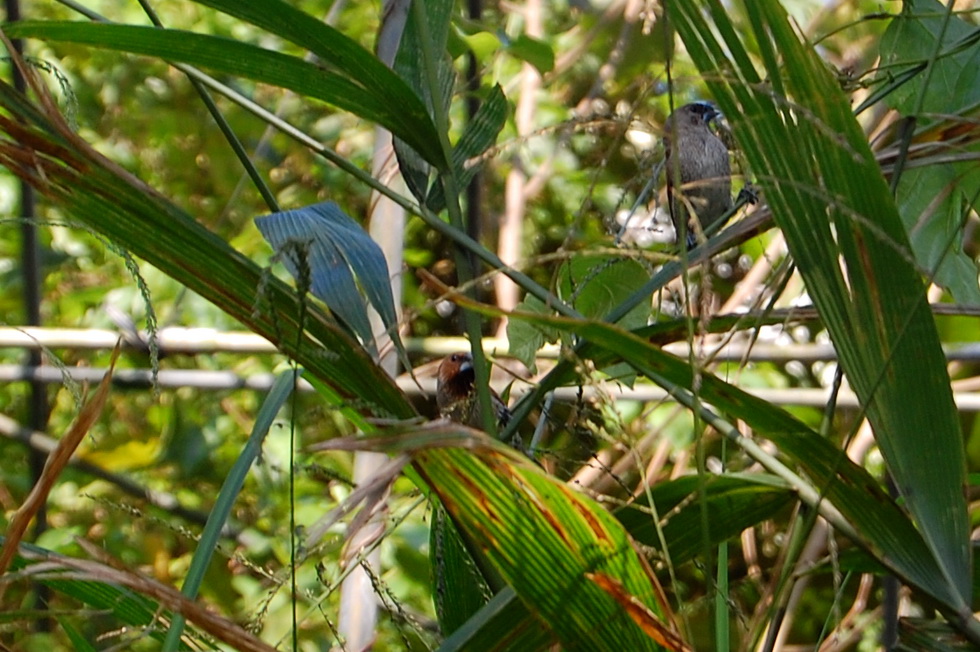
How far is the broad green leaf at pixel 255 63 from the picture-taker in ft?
2.19

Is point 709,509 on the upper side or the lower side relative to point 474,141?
lower

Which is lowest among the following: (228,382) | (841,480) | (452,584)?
(841,480)

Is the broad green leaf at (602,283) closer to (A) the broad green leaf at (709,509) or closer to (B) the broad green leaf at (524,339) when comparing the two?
(B) the broad green leaf at (524,339)

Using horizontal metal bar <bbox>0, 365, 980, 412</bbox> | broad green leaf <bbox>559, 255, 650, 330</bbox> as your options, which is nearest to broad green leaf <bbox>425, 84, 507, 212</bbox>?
broad green leaf <bbox>559, 255, 650, 330</bbox>

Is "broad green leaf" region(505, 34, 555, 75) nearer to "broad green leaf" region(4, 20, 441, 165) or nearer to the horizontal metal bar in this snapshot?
the horizontal metal bar

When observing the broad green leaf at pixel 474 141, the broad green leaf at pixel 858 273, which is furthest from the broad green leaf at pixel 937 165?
the broad green leaf at pixel 474 141

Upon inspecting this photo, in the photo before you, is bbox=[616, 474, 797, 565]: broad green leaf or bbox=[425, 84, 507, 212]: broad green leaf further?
bbox=[425, 84, 507, 212]: broad green leaf

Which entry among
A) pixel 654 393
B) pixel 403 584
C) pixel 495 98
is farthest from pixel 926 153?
pixel 403 584

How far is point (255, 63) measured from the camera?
2.30ft

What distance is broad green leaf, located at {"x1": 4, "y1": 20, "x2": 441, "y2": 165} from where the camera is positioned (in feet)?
2.19

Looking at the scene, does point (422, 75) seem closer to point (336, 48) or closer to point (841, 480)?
point (336, 48)

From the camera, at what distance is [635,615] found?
52cm

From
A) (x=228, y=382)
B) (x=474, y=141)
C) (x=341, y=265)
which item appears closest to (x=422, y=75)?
(x=474, y=141)

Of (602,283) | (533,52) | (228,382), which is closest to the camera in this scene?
(602,283)
